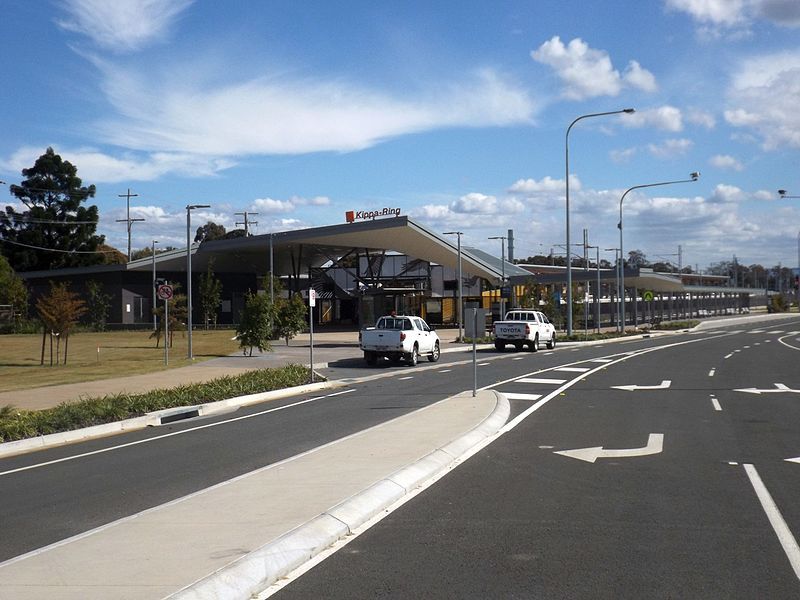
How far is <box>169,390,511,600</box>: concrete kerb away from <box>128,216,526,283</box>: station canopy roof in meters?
46.6

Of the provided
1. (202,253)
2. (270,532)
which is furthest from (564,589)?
(202,253)

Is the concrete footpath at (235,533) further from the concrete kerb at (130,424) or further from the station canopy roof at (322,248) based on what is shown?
the station canopy roof at (322,248)

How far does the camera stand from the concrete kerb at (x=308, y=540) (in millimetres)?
5840

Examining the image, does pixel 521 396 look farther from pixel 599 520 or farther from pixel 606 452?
pixel 599 520

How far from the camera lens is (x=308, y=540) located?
7.04 meters

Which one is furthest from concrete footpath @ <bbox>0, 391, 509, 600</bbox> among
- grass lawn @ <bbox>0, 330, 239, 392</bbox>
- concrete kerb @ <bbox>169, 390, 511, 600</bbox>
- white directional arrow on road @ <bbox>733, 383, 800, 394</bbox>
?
grass lawn @ <bbox>0, 330, 239, 392</bbox>

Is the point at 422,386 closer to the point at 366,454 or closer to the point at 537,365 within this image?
the point at 537,365

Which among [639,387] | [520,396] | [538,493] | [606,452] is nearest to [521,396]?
[520,396]

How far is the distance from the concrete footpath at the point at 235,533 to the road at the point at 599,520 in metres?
0.27

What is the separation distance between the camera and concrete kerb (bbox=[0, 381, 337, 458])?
1398 cm

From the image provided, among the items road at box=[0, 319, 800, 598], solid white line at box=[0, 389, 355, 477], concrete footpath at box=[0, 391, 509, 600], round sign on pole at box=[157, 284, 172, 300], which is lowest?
solid white line at box=[0, 389, 355, 477]

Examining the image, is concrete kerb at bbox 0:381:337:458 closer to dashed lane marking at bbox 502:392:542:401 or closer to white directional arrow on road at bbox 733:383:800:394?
dashed lane marking at bbox 502:392:542:401

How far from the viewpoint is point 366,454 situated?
440 inches

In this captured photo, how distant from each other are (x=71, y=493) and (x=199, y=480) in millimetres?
1479
